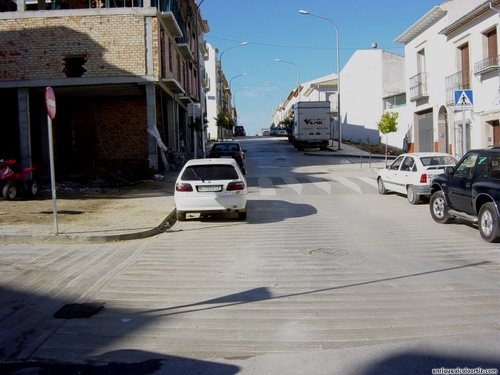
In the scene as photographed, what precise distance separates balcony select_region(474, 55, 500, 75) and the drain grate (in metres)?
20.5

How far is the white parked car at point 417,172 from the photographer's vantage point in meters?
14.3

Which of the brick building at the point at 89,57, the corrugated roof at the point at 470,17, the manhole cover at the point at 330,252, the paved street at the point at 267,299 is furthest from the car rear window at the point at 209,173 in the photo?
the corrugated roof at the point at 470,17

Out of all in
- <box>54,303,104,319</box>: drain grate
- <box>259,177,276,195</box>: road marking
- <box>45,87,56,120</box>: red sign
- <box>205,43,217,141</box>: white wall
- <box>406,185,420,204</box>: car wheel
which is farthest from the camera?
<box>205,43,217,141</box>: white wall

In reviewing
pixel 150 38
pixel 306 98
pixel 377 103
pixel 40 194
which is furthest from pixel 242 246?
pixel 306 98

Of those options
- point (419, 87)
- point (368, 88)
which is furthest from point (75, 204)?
point (368, 88)

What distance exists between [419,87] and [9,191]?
2435cm

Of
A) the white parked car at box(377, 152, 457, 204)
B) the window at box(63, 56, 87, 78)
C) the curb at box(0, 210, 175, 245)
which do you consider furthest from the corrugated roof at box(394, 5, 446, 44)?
the curb at box(0, 210, 175, 245)

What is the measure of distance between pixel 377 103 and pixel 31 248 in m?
40.7

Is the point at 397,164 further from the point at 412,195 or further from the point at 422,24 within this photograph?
the point at 422,24

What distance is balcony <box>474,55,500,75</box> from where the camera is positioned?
2180 cm

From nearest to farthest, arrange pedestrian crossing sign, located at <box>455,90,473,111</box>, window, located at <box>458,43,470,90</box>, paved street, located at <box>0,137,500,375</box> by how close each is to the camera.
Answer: paved street, located at <box>0,137,500,375</box>
pedestrian crossing sign, located at <box>455,90,473,111</box>
window, located at <box>458,43,470,90</box>

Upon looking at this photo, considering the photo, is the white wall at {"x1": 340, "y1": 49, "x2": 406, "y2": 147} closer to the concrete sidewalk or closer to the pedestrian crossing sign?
the pedestrian crossing sign

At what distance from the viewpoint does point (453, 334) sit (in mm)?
5059

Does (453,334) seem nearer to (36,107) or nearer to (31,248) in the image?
(31,248)
